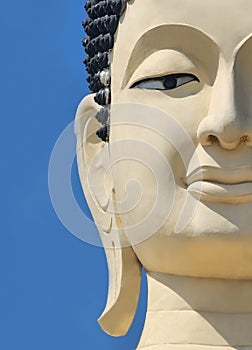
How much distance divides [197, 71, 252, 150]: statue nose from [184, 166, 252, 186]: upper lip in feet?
0.25

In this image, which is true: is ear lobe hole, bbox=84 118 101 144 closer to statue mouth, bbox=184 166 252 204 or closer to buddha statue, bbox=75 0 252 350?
buddha statue, bbox=75 0 252 350

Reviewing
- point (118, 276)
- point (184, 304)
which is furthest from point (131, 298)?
point (184, 304)

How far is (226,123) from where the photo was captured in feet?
12.5

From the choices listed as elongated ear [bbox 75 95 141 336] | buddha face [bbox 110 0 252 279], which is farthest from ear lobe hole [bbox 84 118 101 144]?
buddha face [bbox 110 0 252 279]

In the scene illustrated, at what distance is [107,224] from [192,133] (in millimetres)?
632

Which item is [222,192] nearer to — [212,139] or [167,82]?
[212,139]

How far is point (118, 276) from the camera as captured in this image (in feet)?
14.3

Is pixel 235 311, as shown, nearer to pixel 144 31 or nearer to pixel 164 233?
pixel 164 233

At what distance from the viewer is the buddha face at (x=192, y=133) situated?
388 centimetres

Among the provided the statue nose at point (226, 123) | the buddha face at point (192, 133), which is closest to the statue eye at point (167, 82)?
the buddha face at point (192, 133)

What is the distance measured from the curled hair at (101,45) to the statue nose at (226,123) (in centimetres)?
55

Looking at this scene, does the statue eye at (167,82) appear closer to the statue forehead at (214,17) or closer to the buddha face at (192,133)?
the buddha face at (192,133)

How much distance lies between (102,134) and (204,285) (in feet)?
2.43

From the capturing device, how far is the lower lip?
3.88 m
